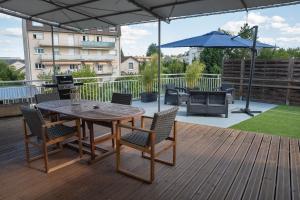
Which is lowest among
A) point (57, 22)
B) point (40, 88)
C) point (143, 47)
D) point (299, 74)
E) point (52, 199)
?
point (52, 199)

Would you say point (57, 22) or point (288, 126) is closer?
point (288, 126)

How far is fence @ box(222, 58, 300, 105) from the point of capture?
7.90m

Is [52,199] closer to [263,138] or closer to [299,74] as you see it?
[263,138]

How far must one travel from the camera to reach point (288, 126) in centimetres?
535

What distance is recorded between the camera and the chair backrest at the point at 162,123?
8.87 feet

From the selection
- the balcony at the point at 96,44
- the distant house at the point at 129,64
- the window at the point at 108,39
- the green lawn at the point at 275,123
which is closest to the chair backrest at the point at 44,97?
the green lawn at the point at 275,123

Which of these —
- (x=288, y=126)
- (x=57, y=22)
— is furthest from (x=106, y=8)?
(x=288, y=126)

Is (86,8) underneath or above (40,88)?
above

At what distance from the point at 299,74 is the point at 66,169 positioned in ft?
25.7

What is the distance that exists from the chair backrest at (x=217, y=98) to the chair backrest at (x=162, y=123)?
3.41 m

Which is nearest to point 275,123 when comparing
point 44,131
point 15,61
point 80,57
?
point 44,131

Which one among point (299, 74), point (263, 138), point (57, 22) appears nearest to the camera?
point (263, 138)

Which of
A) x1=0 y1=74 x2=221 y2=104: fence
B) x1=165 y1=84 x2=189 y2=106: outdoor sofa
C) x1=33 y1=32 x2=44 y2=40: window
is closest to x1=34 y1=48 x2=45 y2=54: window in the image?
x1=33 y1=32 x2=44 y2=40: window

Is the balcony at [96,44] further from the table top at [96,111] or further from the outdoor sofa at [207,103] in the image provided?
the table top at [96,111]
